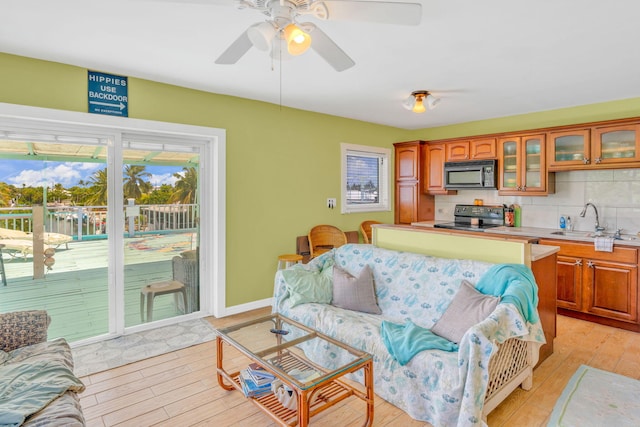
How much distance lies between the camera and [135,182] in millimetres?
3383

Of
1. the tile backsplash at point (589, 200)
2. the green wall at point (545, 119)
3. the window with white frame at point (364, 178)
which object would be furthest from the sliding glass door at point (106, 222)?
the tile backsplash at point (589, 200)

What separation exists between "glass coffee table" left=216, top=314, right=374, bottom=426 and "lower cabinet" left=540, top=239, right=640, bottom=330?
2822 millimetres

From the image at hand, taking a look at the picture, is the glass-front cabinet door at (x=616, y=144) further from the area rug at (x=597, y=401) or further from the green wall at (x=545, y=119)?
the area rug at (x=597, y=401)

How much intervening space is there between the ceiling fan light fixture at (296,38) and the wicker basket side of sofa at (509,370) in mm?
1969

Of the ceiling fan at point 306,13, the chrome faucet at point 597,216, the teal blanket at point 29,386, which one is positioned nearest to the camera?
the teal blanket at point 29,386

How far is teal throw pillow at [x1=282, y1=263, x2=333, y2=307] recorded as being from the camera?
295 cm

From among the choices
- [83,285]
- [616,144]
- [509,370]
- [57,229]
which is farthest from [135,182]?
[616,144]

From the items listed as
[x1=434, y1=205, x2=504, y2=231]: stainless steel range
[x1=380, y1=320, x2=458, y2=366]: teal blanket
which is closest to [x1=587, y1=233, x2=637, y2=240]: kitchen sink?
[x1=434, y1=205, x2=504, y2=231]: stainless steel range

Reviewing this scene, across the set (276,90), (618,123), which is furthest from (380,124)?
(618,123)

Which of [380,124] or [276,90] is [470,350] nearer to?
[276,90]

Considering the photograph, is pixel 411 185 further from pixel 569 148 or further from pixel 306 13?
pixel 306 13

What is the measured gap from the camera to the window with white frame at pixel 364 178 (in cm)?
501

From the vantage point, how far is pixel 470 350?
179 centimetres

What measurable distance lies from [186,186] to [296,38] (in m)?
2.46
